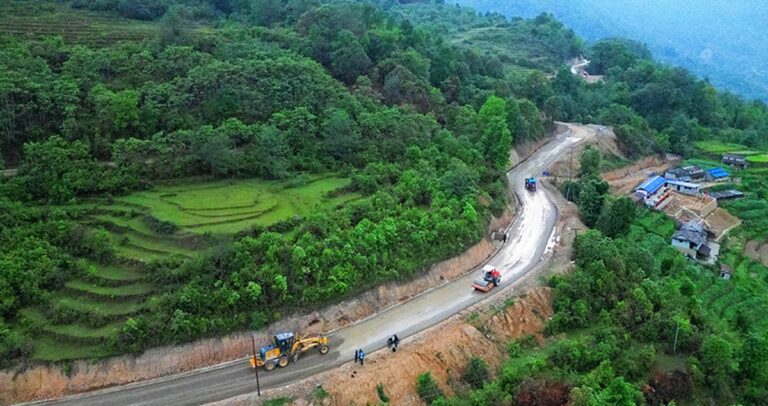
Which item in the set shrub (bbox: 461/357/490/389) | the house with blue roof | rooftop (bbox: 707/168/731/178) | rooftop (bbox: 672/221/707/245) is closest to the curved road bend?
shrub (bbox: 461/357/490/389)

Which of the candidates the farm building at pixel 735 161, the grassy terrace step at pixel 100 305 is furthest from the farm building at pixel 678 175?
the grassy terrace step at pixel 100 305

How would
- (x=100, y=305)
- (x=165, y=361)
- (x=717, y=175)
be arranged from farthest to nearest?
(x=717, y=175) → (x=100, y=305) → (x=165, y=361)

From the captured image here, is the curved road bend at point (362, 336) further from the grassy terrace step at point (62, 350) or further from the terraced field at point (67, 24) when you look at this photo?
the terraced field at point (67, 24)

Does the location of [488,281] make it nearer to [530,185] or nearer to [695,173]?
[530,185]

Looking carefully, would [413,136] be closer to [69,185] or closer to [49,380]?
[69,185]

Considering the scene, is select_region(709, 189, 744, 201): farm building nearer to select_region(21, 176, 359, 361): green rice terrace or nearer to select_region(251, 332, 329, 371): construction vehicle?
select_region(21, 176, 359, 361): green rice terrace

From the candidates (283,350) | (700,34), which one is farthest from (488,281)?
(700,34)

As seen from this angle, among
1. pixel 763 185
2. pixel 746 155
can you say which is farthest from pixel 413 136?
pixel 746 155
